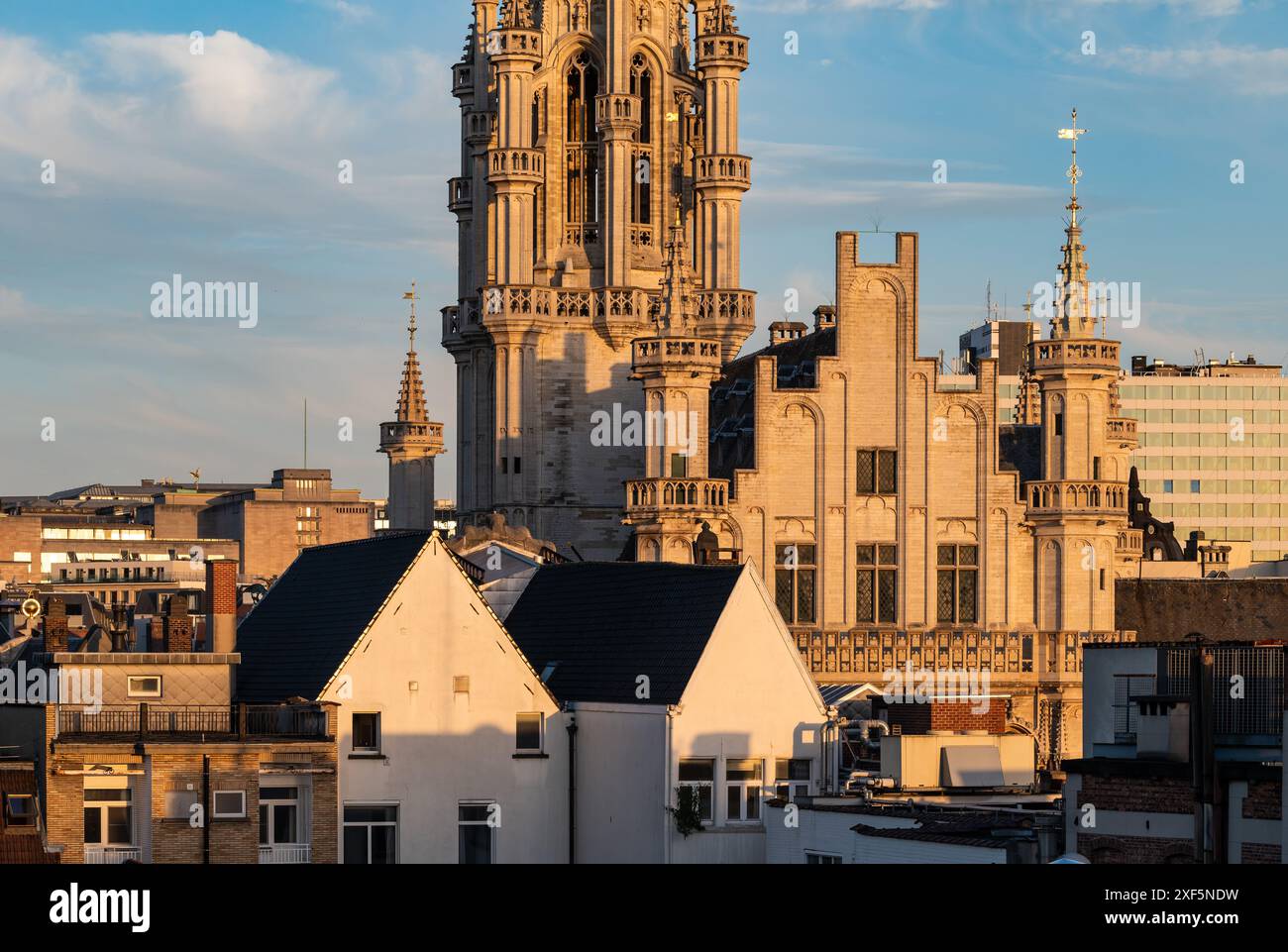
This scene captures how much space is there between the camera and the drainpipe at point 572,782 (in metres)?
56.9

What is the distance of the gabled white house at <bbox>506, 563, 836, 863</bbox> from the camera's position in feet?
183

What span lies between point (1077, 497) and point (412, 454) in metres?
39.3

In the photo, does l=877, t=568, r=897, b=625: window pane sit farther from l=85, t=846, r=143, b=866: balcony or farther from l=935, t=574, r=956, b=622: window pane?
l=85, t=846, r=143, b=866: balcony

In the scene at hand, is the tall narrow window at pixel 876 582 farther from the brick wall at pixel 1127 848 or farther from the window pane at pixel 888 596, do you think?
the brick wall at pixel 1127 848

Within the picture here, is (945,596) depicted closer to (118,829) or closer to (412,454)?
(412,454)

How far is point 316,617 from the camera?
59.8m

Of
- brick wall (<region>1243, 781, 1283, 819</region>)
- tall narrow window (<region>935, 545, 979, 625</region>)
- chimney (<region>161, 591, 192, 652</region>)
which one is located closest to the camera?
brick wall (<region>1243, 781, 1283, 819</region>)

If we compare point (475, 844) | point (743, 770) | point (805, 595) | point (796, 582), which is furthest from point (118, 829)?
point (805, 595)

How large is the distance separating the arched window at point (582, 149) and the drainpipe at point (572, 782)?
202ft

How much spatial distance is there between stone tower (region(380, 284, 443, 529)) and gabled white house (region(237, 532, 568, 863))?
68.4 metres

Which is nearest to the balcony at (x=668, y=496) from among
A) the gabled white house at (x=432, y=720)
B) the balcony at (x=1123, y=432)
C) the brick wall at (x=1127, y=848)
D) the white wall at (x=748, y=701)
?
the balcony at (x=1123, y=432)

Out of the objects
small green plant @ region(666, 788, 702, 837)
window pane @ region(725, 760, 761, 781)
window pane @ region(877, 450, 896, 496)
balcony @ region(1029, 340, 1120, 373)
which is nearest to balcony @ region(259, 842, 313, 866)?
→ small green plant @ region(666, 788, 702, 837)

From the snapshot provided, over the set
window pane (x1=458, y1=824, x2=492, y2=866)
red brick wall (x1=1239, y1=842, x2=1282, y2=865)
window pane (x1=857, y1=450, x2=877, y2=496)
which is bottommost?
window pane (x1=458, y1=824, x2=492, y2=866)
